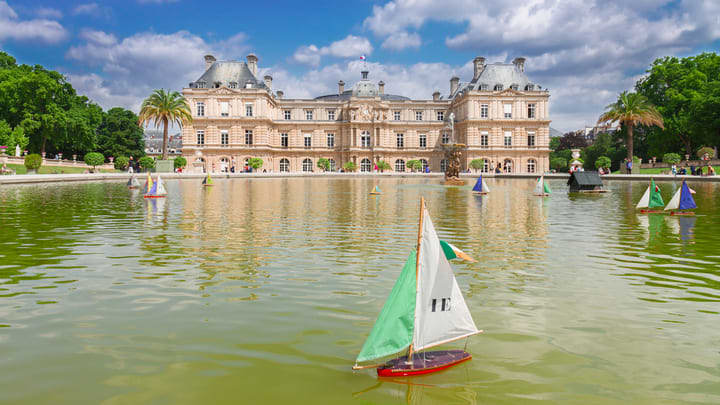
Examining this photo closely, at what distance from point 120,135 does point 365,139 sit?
37.2 meters

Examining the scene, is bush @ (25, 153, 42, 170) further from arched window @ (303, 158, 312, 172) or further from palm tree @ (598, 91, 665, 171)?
palm tree @ (598, 91, 665, 171)

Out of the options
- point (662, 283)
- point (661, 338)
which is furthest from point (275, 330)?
point (662, 283)

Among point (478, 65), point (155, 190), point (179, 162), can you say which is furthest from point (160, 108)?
point (478, 65)

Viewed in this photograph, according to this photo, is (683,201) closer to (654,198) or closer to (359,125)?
(654,198)

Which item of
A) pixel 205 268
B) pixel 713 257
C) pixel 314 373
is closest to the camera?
pixel 314 373

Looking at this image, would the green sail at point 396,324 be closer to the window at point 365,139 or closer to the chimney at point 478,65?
the window at point 365,139

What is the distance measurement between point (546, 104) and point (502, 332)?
71539mm

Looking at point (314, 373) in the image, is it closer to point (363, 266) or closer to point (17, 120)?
point (363, 266)

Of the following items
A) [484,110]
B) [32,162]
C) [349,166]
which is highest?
[484,110]

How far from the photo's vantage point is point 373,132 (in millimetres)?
73688

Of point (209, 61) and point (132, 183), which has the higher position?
point (209, 61)

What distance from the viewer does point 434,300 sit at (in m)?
4.45

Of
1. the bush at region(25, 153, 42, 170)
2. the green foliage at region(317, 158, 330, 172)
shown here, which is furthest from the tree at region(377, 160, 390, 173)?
the bush at region(25, 153, 42, 170)

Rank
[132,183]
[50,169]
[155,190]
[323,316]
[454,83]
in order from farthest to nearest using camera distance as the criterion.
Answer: [454,83] < [50,169] < [132,183] < [155,190] < [323,316]
